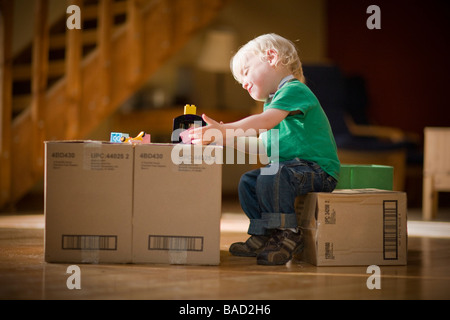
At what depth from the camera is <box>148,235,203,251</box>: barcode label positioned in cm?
150

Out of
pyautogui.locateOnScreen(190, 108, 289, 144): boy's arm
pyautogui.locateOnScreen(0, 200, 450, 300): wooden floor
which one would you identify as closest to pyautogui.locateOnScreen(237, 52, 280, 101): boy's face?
pyautogui.locateOnScreen(190, 108, 289, 144): boy's arm

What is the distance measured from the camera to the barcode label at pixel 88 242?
1496 millimetres

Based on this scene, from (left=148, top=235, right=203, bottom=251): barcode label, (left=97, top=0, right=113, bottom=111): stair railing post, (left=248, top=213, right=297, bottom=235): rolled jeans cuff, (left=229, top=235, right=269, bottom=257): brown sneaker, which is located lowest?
(left=229, top=235, right=269, bottom=257): brown sneaker

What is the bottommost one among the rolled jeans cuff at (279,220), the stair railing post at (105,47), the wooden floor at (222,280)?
the wooden floor at (222,280)

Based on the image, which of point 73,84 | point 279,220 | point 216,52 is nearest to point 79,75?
point 73,84

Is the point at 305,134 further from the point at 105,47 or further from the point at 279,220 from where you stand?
the point at 105,47

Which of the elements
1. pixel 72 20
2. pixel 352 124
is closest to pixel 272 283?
pixel 72 20

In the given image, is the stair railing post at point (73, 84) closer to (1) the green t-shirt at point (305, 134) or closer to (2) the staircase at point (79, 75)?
(2) the staircase at point (79, 75)

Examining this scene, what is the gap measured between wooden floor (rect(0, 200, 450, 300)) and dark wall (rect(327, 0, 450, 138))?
304 centimetres

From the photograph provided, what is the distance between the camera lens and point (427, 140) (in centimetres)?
309

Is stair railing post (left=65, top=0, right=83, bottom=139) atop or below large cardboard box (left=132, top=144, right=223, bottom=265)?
atop

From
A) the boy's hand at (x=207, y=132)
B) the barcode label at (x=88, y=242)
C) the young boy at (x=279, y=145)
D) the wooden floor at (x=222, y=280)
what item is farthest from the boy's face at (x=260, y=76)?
the barcode label at (x=88, y=242)

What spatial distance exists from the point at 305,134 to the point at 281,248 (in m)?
0.35

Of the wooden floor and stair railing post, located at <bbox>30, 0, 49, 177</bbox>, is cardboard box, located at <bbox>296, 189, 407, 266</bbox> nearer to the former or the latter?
the wooden floor
